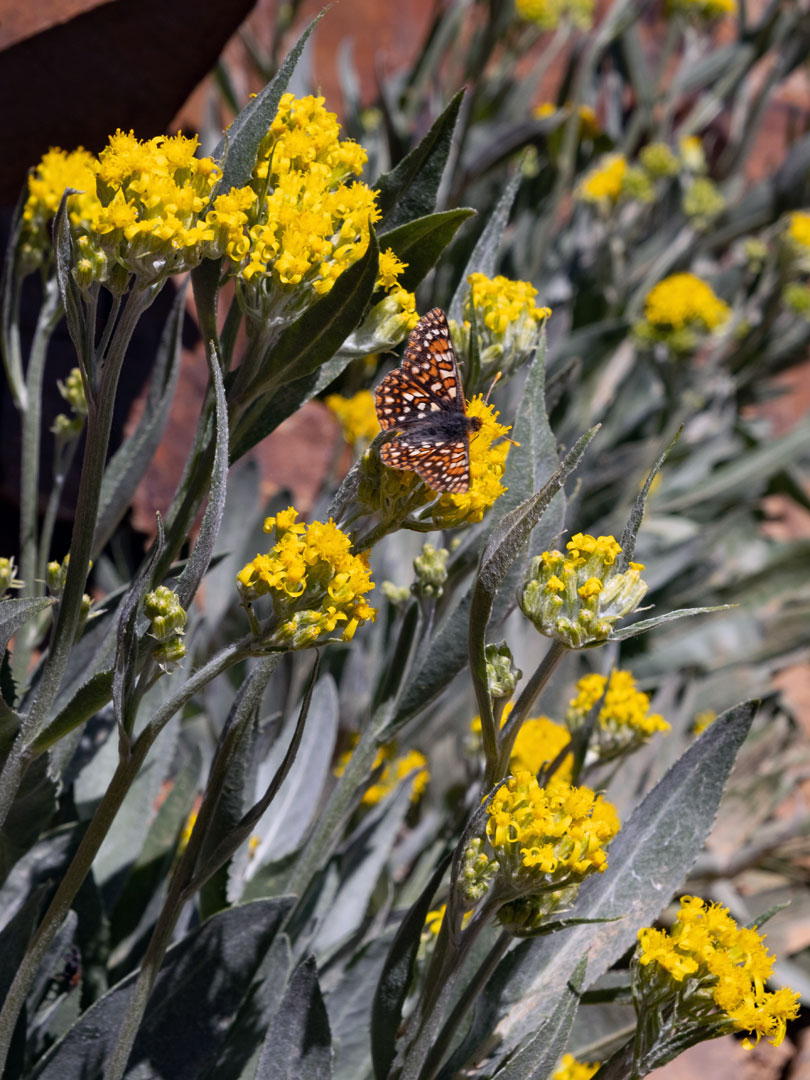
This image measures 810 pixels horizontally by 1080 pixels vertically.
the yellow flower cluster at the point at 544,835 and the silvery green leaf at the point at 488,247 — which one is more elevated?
the silvery green leaf at the point at 488,247

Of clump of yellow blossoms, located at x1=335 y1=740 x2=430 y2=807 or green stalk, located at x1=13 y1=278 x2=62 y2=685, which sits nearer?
green stalk, located at x1=13 y1=278 x2=62 y2=685

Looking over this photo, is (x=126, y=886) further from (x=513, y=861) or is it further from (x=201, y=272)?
(x=201, y=272)

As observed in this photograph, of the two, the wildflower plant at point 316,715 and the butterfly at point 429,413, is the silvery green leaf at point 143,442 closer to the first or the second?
the wildflower plant at point 316,715

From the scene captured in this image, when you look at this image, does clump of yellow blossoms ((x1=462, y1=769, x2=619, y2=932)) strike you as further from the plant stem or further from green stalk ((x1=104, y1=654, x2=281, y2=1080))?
green stalk ((x1=104, y1=654, x2=281, y2=1080))

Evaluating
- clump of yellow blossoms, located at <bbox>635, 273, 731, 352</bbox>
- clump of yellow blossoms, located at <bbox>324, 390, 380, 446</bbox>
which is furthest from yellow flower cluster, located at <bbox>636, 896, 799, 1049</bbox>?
clump of yellow blossoms, located at <bbox>635, 273, 731, 352</bbox>

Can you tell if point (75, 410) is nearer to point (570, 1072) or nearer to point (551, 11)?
point (570, 1072)

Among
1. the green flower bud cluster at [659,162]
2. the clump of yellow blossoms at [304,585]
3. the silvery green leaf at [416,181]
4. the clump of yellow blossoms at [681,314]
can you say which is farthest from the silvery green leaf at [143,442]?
the green flower bud cluster at [659,162]

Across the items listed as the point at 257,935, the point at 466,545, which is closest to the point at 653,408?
the point at 466,545
